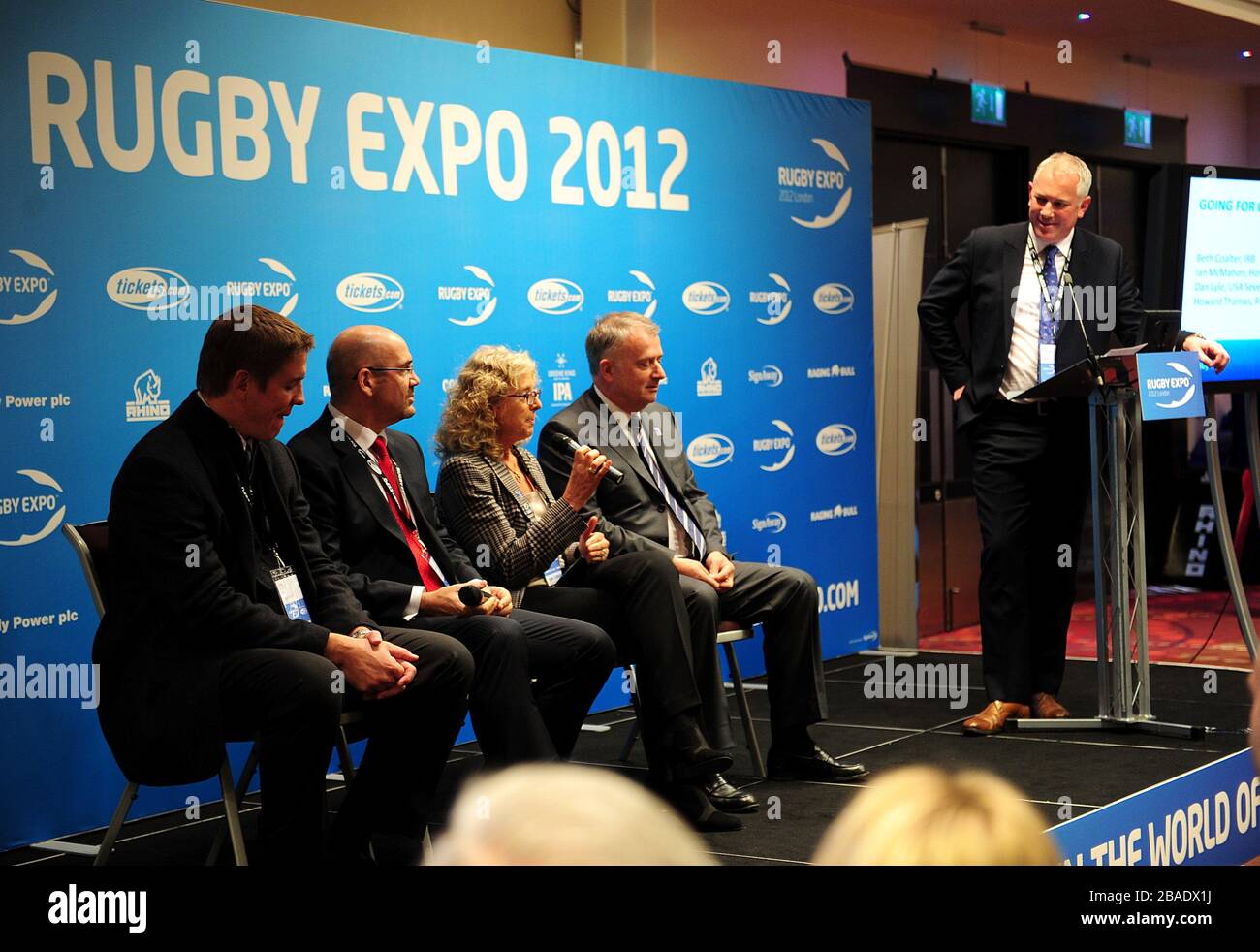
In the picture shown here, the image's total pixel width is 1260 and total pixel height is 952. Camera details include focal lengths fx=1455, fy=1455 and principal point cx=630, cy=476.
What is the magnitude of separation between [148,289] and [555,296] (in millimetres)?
1632

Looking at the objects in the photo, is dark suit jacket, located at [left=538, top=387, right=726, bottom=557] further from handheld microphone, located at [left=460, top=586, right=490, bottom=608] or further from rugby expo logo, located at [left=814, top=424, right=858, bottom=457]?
rugby expo logo, located at [left=814, top=424, right=858, bottom=457]

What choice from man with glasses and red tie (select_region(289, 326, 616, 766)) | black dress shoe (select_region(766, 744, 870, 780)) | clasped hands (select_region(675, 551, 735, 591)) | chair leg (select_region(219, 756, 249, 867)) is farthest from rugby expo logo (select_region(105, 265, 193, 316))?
black dress shoe (select_region(766, 744, 870, 780))

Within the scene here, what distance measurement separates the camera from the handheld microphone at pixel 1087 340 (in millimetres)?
4492

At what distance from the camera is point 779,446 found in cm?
622

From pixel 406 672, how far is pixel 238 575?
16.8 inches

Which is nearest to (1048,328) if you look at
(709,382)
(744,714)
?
(709,382)

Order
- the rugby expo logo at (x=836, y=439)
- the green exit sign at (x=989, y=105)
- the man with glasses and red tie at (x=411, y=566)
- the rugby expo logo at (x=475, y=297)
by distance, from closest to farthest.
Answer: the man with glasses and red tie at (x=411, y=566), the rugby expo logo at (x=475, y=297), the rugby expo logo at (x=836, y=439), the green exit sign at (x=989, y=105)

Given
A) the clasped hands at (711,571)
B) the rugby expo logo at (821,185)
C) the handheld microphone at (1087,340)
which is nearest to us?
the clasped hands at (711,571)

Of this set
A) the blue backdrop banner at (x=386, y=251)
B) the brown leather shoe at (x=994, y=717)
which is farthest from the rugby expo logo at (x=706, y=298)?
the brown leather shoe at (x=994, y=717)

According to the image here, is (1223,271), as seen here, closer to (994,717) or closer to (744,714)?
(994,717)

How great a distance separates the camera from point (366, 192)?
15.1 feet

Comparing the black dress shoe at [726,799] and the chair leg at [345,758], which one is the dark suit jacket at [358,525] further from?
the black dress shoe at [726,799]
